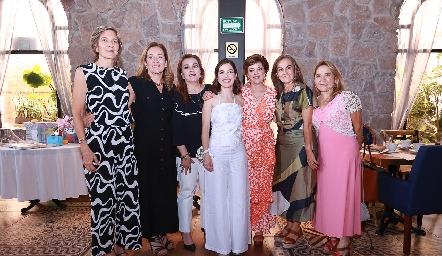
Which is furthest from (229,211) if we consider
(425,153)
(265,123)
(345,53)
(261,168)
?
(345,53)

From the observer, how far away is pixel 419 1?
18.9 feet

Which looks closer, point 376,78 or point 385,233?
point 385,233

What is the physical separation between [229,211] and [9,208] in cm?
307

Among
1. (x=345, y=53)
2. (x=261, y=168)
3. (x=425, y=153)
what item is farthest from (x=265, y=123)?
(x=345, y=53)

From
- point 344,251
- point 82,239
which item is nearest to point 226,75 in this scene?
point 344,251

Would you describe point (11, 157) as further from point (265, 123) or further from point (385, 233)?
point (385, 233)

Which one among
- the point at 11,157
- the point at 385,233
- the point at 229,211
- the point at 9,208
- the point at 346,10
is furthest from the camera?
the point at 346,10

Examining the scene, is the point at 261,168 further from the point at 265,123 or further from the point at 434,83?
the point at 434,83

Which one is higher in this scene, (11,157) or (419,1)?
(419,1)

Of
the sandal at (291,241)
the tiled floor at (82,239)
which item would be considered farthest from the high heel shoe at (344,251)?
the sandal at (291,241)

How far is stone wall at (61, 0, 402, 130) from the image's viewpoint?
5684mm

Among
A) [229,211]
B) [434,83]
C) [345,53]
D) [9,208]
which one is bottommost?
[9,208]

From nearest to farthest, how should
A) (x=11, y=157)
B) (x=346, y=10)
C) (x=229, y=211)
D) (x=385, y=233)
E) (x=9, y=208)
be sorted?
1. (x=229, y=211)
2. (x=385, y=233)
3. (x=11, y=157)
4. (x=9, y=208)
5. (x=346, y=10)

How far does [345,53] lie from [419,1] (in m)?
1.40
